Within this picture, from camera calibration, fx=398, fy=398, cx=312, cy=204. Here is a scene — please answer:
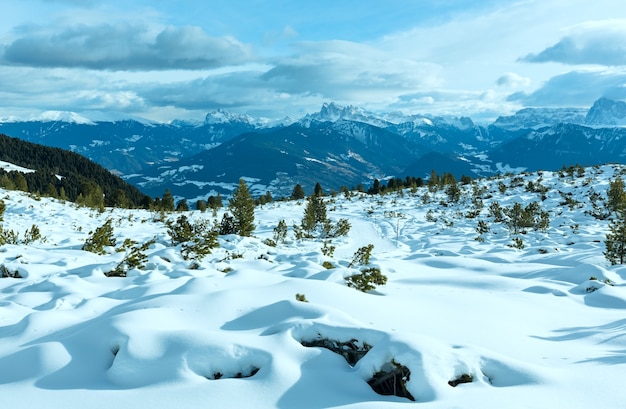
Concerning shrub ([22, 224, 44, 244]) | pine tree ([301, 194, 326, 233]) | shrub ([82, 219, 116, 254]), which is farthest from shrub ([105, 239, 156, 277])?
pine tree ([301, 194, 326, 233])

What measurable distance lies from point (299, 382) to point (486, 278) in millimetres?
9758

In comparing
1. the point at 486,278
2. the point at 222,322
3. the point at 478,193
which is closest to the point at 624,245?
the point at 486,278

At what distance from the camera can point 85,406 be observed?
435cm

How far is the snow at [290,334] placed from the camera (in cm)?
455

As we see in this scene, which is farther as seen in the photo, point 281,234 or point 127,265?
point 281,234

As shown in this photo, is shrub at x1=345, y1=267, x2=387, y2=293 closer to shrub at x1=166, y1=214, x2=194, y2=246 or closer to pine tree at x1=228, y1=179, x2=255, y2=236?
shrub at x1=166, y1=214, x2=194, y2=246

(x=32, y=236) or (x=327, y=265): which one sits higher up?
(x=32, y=236)

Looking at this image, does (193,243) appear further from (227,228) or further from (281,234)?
(281,234)

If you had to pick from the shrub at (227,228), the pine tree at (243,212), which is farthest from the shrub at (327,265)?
the shrub at (227,228)

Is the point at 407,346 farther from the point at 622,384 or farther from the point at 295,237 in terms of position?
the point at 295,237

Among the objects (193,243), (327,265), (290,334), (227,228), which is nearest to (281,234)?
(227,228)

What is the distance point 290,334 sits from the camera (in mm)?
5887

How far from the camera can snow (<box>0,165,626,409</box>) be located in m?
4.55

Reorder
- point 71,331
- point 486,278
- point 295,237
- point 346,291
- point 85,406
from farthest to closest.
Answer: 1. point 295,237
2. point 486,278
3. point 346,291
4. point 71,331
5. point 85,406
